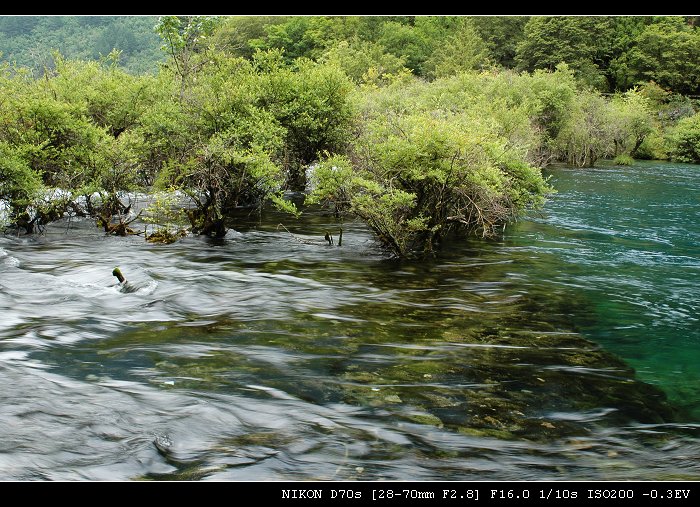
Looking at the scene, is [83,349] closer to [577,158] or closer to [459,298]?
[459,298]

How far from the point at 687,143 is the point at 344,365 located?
6480 centimetres

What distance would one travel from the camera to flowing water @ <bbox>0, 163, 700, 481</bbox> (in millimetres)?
6879

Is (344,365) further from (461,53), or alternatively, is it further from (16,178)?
(461,53)

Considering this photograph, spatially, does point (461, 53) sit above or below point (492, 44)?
below

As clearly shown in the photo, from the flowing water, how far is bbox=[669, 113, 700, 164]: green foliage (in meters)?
50.3

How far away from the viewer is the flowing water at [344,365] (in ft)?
22.6

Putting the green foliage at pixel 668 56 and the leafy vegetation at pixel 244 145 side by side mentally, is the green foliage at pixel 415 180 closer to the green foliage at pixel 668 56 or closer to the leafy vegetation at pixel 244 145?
the leafy vegetation at pixel 244 145

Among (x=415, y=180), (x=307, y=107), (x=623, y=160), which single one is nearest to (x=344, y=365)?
(x=415, y=180)

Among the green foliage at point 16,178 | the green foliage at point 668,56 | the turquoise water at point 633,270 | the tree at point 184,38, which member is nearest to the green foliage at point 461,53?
the green foliage at point 668,56

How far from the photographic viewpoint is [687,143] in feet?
206

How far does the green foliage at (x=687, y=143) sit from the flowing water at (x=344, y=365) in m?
50.3

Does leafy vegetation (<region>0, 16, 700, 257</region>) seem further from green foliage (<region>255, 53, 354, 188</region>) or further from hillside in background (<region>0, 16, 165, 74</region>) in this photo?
hillside in background (<region>0, 16, 165, 74</region>)

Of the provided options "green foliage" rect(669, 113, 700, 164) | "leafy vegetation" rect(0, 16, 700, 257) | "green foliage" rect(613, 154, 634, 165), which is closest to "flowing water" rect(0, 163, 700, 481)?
"leafy vegetation" rect(0, 16, 700, 257)

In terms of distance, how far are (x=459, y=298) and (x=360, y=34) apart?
101214 millimetres
